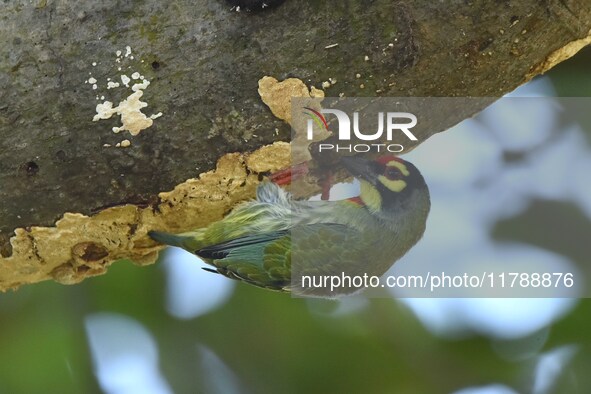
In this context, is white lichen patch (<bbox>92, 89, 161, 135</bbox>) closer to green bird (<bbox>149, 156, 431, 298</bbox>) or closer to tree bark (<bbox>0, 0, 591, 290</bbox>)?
tree bark (<bbox>0, 0, 591, 290</bbox>)

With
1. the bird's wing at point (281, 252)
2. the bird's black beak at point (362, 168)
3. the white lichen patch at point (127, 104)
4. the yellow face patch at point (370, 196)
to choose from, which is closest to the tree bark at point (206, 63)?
the white lichen patch at point (127, 104)

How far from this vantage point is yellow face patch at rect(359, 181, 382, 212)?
1771 mm

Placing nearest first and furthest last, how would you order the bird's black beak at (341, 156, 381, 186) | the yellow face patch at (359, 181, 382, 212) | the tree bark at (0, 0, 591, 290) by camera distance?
the tree bark at (0, 0, 591, 290) → the bird's black beak at (341, 156, 381, 186) → the yellow face patch at (359, 181, 382, 212)

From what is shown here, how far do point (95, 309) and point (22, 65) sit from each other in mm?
1432

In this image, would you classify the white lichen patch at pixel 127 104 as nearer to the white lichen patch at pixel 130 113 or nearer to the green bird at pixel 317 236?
the white lichen patch at pixel 130 113

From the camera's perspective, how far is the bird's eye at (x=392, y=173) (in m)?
1.71

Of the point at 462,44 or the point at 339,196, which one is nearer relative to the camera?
the point at 462,44

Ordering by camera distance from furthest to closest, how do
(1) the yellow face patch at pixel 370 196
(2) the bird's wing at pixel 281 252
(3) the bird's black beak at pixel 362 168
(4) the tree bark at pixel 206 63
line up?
1. (2) the bird's wing at pixel 281 252
2. (1) the yellow face patch at pixel 370 196
3. (3) the bird's black beak at pixel 362 168
4. (4) the tree bark at pixel 206 63

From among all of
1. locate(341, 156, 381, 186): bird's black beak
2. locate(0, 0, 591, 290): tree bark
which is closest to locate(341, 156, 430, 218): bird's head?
locate(341, 156, 381, 186): bird's black beak

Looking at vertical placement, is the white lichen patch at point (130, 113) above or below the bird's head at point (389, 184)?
above

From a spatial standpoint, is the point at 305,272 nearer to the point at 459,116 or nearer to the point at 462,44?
the point at 459,116

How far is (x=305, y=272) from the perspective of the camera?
189cm

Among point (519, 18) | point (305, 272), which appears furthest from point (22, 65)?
point (519, 18)

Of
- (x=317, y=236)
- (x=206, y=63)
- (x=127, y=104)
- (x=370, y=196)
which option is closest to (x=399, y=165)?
(x=370, y=196)
